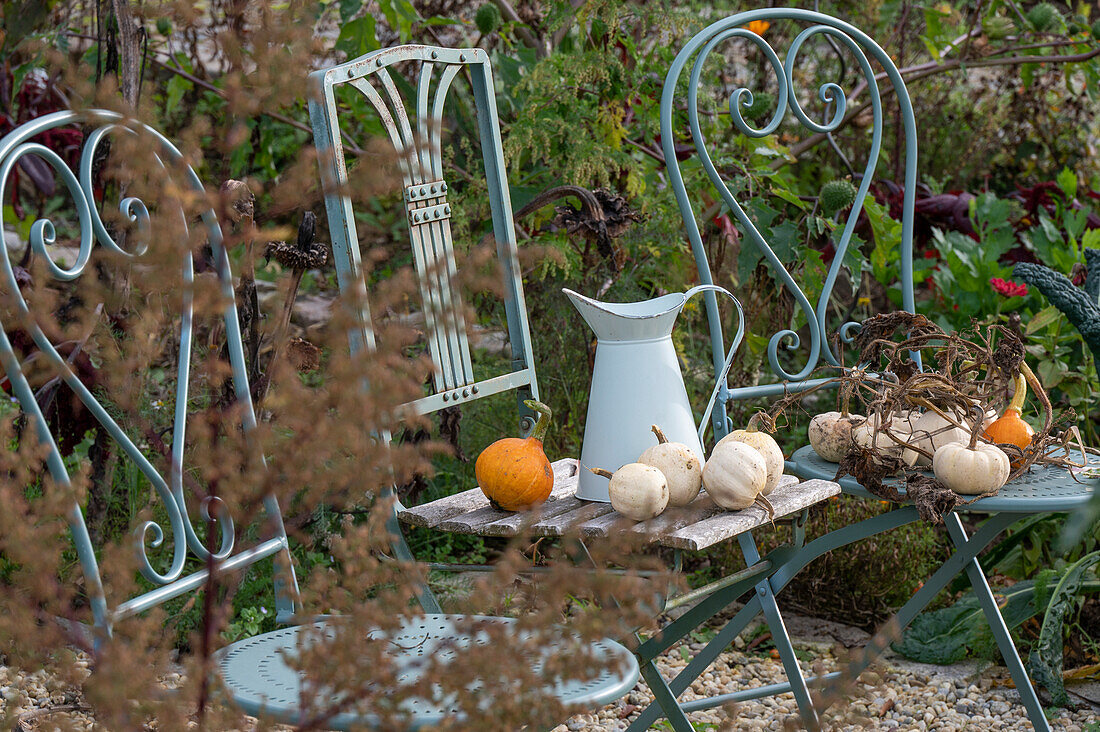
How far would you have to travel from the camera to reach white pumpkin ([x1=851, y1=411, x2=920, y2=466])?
5.75 ft

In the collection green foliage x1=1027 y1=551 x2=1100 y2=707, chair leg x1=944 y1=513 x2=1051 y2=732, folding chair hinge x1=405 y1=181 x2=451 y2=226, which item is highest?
folding chair hinge x1=405 y1=181 x2=451 y2=226

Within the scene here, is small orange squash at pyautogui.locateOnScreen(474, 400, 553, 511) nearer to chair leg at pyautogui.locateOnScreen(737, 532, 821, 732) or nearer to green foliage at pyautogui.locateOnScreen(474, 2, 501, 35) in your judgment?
chair leg at pyautogui.locateOnScreen(737, 532, 821, 732)

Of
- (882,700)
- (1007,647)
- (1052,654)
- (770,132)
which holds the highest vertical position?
(770,132)

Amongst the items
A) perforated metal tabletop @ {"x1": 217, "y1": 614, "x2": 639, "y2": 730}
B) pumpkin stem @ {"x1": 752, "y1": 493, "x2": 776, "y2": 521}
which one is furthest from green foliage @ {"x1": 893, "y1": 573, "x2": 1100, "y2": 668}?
perforated metal tabletop @ {"x1": 217, "y1": 614, "x2": 639, "y2": 730}

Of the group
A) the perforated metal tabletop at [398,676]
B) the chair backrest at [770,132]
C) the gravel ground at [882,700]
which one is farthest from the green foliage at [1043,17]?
the perforated metal tabletop at [398,676]

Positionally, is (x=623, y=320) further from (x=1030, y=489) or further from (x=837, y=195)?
(x=837, y=195)

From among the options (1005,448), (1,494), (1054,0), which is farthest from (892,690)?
(1054,0)

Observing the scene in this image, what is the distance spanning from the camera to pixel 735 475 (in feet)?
4.97

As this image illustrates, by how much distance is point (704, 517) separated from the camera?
1.53 metres

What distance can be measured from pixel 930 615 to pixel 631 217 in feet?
4.41

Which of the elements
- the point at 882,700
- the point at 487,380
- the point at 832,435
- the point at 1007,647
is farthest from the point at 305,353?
the point at 882,700

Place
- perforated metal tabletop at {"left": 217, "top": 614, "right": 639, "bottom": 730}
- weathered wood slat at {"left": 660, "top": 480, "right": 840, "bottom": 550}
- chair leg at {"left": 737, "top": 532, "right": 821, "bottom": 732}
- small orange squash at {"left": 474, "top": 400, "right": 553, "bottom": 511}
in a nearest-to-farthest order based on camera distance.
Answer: perforated metal tabletop at {"left": 217, "top": 614, "right": 639, "bottom": 730} < weathered wood slat at {"left": 660, "top": 480, "right": 840, "bottom": 550} < small orange squash at {"left": 474, "top": 400, "right": 553, "bottom": 511} < chair leg at {"left": 737, "top": 532, "right": 821, "bottom": 732}

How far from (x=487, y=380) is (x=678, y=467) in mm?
448

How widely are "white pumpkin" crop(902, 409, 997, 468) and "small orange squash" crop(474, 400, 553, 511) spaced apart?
0.63 m
